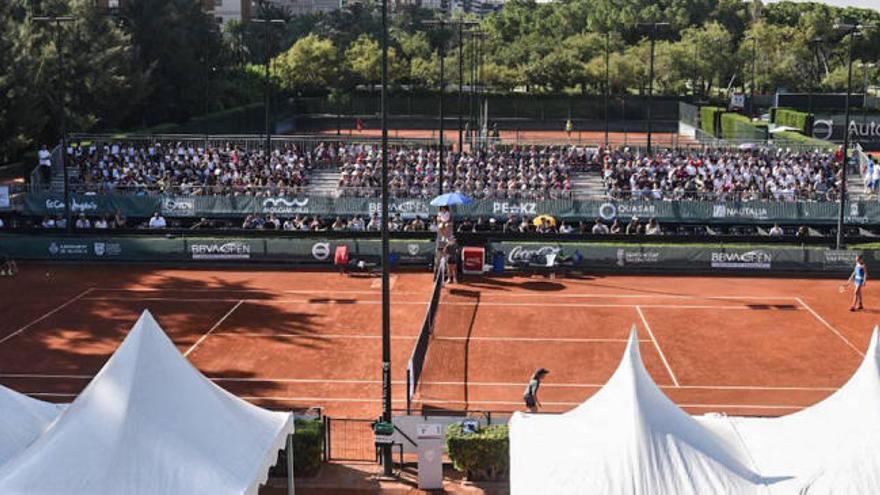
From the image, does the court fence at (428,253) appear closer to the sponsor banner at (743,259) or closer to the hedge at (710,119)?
the sponsor banner at (743,259)

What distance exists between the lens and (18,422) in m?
14.3

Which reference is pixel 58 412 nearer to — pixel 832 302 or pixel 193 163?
pixel 832 302

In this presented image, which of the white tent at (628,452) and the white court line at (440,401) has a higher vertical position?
the white tent at (628,452)

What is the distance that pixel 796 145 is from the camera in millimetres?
50781

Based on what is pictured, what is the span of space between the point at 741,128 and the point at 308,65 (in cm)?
3773

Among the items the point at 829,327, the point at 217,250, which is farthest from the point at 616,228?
the point at 217,250

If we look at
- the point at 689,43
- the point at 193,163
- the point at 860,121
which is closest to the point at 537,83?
the point at 689,43

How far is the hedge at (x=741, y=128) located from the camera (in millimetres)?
64562

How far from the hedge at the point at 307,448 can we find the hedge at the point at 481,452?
2235 millimetres

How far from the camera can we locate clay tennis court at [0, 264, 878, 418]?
2256 cm

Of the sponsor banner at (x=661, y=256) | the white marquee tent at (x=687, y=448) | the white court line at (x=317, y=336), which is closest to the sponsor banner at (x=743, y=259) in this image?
the sponsor banner at (x=661, y=256)

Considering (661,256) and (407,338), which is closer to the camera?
(407,338)

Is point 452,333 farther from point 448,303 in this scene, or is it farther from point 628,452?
point 628,452

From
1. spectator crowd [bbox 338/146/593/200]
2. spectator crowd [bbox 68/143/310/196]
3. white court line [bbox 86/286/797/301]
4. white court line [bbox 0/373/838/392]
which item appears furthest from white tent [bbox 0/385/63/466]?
spectator crowd [bbox 68/143/310/196]
